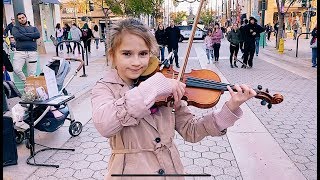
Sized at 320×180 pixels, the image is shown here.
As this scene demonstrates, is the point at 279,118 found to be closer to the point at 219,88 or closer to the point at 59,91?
the point at 59,91

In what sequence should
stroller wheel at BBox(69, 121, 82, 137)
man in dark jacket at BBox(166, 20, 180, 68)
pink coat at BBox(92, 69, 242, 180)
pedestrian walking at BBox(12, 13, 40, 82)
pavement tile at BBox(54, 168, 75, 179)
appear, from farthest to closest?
man in dark jacket at BBox(166, 20, 180, 68) < pedestrian walking at BBox(12, 13, 40, 82) < stroller wheel at BBox(69, 121, 82, 137) < pavement tile at BBox(54, 168, 75, 179) < pink coat at BBox(92, 69, 242, 180)

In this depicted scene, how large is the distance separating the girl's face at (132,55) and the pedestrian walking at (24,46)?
582 centimetres

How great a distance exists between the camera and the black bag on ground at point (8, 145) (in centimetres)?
329

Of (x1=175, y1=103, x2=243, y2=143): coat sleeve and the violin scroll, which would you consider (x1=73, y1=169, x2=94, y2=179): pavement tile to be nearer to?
(x1=175, y1=103, x2=243, y2=143): coat sleeve

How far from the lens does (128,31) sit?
1.39 metres

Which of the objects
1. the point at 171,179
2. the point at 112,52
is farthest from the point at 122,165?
the point at 112,52

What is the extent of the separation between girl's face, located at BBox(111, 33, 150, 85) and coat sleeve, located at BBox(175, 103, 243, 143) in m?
0.33

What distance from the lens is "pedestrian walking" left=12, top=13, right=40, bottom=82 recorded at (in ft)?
21.9

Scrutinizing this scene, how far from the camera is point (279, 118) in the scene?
16.5 feet

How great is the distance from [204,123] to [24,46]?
6.17 m

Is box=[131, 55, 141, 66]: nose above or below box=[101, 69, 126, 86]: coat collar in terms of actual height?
above

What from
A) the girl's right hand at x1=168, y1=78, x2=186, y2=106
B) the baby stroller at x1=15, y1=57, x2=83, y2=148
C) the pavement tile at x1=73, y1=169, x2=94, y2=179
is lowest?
the pavement tile at x1=73, y1=169, x2=94, y2=179

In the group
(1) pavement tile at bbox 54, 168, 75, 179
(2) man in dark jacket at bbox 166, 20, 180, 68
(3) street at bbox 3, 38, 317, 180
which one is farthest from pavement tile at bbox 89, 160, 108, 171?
(2) man in dark jacket at bbox 166, 20, 180, 68

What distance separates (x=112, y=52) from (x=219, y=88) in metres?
0.54
